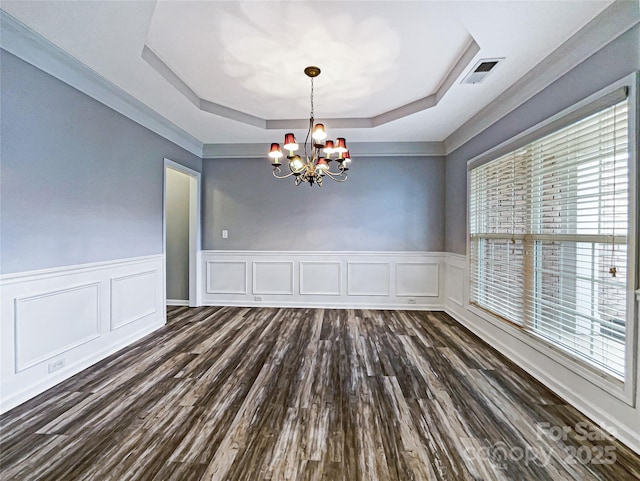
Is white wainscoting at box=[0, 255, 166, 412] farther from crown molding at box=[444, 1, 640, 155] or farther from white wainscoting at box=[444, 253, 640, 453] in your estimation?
crown molding at box=[444, 1, 640, 155]

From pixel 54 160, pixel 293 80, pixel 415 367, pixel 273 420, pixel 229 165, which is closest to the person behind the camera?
pixel 273 420

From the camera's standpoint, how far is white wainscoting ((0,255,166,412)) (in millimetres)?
2088

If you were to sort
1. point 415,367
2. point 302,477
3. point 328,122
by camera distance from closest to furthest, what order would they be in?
point 302,477 → point 415,367 → point 328,122

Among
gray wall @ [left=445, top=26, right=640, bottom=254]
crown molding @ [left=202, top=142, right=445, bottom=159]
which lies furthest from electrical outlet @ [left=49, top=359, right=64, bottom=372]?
gray wall @ [left=445, top=26, right=640, bottom=254]

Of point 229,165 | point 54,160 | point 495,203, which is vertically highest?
point 229,165

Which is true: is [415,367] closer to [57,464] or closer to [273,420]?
[273,420]

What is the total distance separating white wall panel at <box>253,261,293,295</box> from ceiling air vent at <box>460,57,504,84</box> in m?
3.51

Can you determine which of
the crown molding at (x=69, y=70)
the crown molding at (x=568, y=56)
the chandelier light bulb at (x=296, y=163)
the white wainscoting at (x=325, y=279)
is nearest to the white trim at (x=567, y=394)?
the white wainscoting at (x=325, y=279)

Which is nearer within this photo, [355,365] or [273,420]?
[273,420]

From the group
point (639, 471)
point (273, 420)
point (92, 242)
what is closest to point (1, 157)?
point (92, 242)

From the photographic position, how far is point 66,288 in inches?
98.8

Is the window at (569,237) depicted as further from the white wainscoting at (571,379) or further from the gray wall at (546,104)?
the gray wall at (546,104)

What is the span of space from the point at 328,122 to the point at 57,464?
4109 millimetres

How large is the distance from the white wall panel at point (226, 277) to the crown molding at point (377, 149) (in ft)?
6.29
